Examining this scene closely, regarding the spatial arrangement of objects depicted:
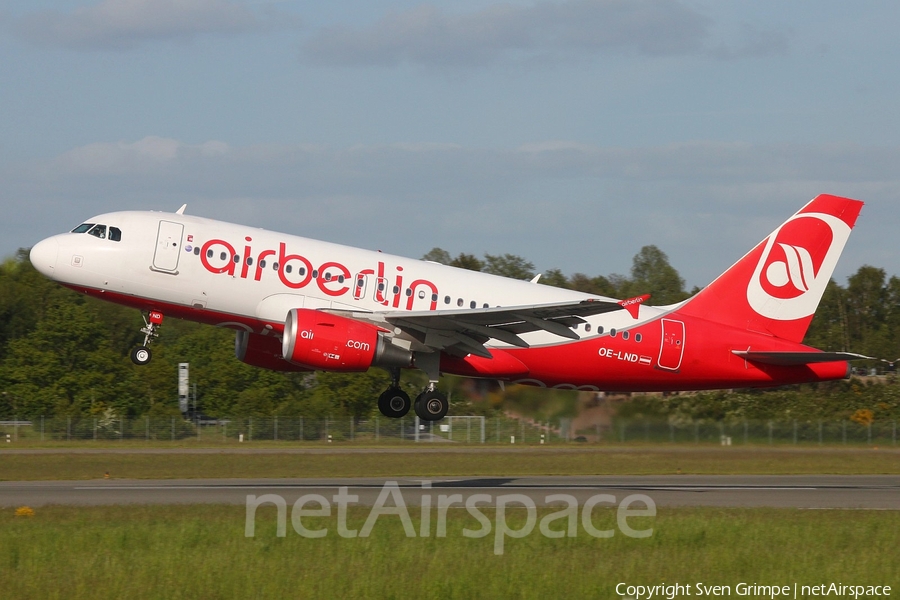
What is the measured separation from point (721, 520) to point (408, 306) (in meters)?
10.5

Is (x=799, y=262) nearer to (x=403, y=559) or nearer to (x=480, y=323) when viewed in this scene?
(x=480, y=323)

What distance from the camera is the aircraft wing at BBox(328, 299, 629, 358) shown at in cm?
2631

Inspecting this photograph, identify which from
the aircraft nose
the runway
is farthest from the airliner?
the runway

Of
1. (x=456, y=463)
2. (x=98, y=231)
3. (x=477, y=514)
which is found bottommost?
(x=477, y=514)

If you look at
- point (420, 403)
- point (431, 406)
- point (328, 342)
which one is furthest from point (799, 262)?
point (328, 342)

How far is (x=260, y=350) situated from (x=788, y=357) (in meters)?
14.4

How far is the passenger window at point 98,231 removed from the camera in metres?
27.8

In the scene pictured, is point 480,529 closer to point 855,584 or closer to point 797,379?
point 855,584

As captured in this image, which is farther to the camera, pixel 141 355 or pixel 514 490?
pixel 514 490

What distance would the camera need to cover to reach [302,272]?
91.7 feet

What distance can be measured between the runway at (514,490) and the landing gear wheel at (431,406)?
190 centimetres

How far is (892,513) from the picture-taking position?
23656 millimetres

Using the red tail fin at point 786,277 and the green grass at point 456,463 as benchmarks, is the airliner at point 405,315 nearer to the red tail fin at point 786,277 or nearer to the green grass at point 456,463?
the red tail fin at point 786,277

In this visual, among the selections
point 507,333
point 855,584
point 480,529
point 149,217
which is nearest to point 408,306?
point 507,333
